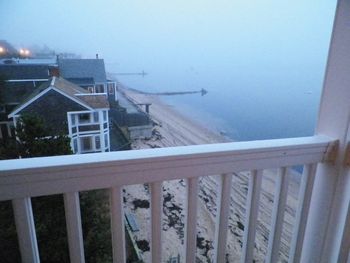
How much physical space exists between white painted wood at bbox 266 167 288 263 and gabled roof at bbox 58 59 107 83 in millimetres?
702

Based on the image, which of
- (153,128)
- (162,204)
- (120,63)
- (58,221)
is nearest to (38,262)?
(58,221)

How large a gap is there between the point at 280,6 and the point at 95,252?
3.55 ft

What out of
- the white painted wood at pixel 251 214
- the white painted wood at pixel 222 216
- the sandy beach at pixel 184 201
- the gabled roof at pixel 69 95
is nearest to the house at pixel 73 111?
the gabled roof at pixel 69 95

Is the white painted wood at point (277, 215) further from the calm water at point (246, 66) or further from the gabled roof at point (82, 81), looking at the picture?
the gabled roof at point (82, 81)

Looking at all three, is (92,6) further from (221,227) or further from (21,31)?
(221,227)

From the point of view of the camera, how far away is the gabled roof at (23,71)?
0.69 meters

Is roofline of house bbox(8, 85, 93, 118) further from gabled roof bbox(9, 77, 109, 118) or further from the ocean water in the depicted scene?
the ocean water

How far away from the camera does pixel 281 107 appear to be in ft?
3.14

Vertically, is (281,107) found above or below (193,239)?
above

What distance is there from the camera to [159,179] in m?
0.81

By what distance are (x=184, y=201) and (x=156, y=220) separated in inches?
4.6

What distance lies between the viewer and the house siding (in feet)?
2.26

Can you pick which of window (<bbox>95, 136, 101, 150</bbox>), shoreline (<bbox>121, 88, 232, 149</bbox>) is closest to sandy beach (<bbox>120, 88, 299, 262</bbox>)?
shoreline (<bbox>121, 88, 232, 149</bbox>)

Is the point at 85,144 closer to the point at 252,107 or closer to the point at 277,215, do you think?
the point at 252,107
